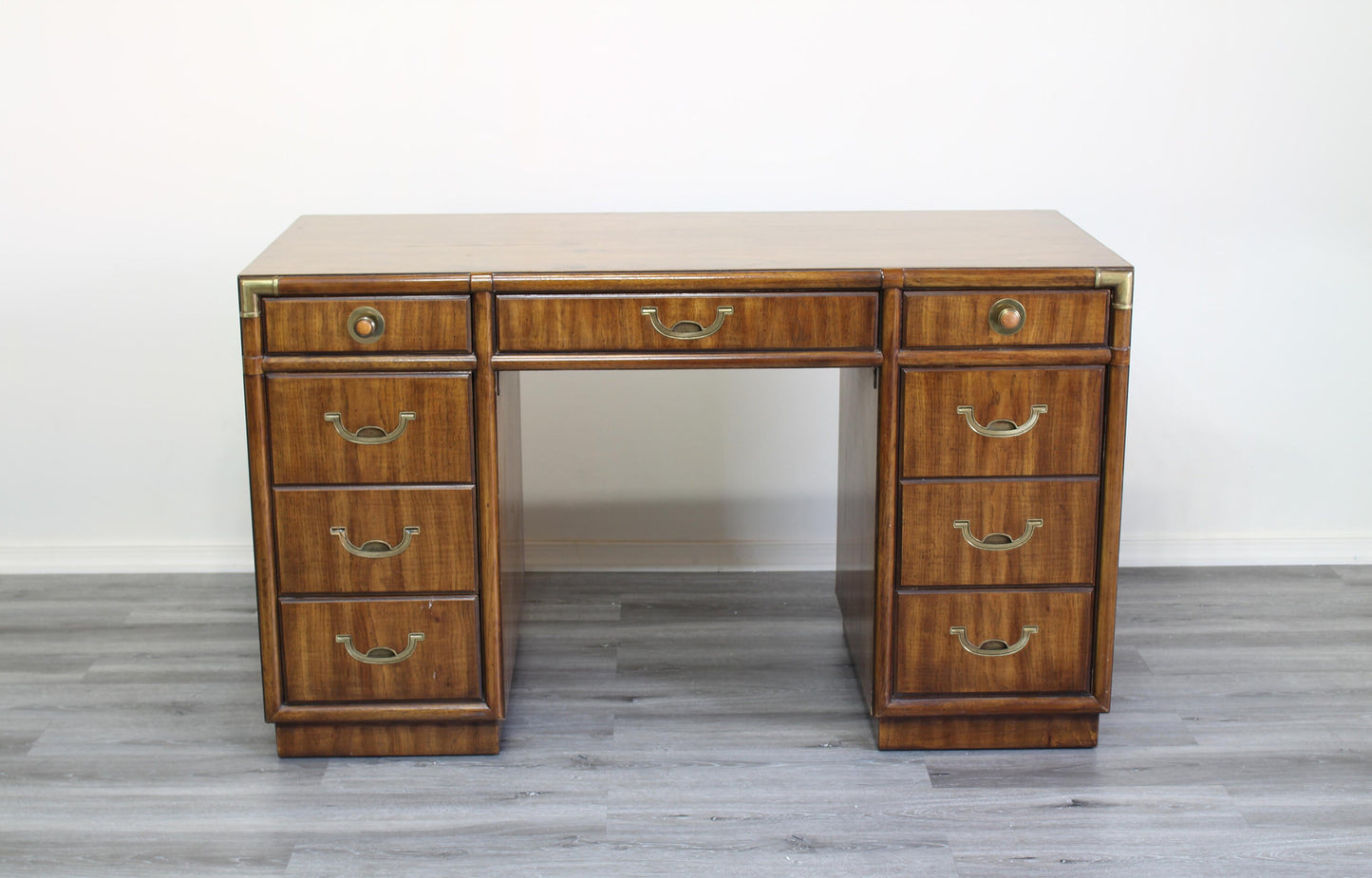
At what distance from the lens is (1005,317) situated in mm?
2037

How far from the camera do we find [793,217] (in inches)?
98.2

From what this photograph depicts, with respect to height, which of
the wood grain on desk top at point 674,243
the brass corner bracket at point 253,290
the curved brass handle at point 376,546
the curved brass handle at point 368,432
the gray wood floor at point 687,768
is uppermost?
the wood grain on desk top at point 674,243

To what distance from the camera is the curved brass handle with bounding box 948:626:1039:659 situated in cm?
219

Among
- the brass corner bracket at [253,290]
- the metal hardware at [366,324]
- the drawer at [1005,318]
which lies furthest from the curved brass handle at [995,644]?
the brass corner bracket at [253,290]

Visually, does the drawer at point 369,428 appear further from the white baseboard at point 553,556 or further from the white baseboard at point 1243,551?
the white baseboard at point 1243,551

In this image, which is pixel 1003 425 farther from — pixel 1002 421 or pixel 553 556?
pixel 553 556

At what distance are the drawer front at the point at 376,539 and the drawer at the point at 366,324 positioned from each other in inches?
8.6

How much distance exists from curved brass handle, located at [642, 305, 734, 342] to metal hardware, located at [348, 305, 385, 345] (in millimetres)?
377

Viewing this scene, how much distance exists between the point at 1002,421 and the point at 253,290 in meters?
1.09

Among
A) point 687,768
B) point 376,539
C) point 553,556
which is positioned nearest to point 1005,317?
point 687,768

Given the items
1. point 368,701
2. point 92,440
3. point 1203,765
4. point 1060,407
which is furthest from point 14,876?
point 1203,765

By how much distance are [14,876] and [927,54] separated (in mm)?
2102

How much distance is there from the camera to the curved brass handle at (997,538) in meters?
2.13

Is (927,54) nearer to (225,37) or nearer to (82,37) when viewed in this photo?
(225,37)
